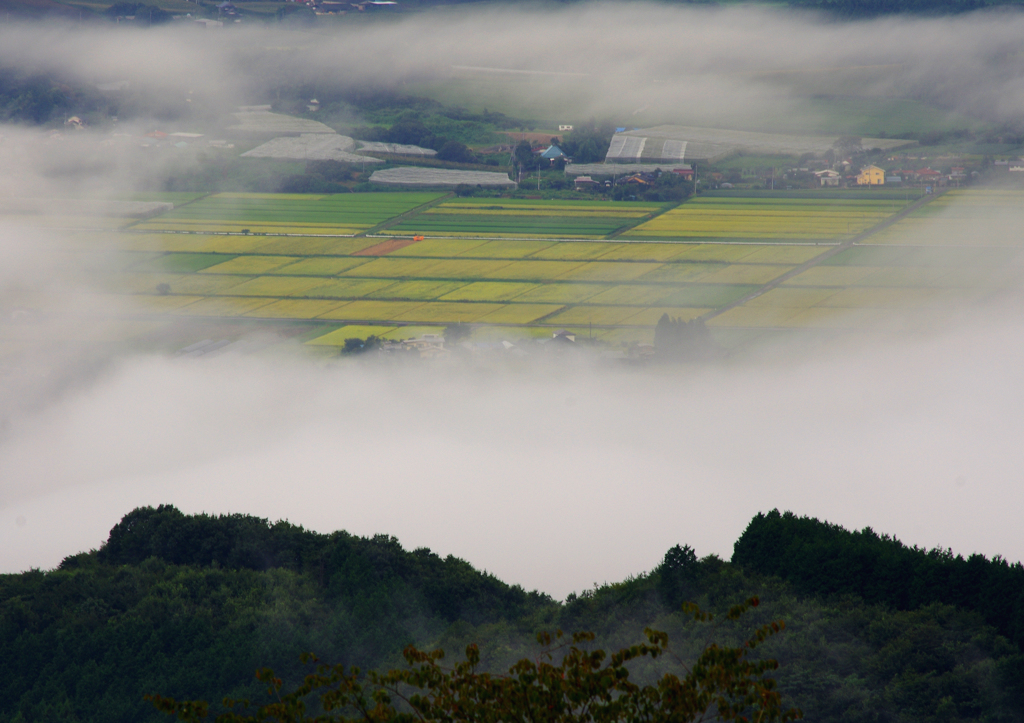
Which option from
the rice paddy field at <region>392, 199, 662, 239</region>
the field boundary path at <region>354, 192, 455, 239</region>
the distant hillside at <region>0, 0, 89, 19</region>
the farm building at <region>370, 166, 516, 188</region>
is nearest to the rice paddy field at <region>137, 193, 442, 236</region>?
the field boundary path at <region>354, 192, 455, 239</region>

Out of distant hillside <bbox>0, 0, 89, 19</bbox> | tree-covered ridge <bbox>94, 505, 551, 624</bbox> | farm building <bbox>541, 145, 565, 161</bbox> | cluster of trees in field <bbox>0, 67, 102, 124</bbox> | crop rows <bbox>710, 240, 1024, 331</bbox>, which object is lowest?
tree-covered ridge <bbox>94, 505, 551, 624</bbox>

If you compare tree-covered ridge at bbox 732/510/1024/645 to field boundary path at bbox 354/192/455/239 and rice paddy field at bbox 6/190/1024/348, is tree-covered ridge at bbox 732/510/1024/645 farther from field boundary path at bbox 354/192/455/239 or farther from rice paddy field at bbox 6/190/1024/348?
field boundary path at bbox 354/192/455/239

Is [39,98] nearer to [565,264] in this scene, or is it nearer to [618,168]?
[618,168]

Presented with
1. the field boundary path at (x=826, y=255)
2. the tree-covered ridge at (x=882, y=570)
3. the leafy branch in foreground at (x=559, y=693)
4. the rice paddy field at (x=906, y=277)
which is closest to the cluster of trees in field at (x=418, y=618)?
the tree-covered ridge at (x=882, y=570)

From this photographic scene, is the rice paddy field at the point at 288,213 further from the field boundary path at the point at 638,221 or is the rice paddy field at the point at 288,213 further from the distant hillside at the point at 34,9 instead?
the distant hillside at the point at 34,9

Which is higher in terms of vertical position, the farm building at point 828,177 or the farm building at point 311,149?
the farm building at point 311,149

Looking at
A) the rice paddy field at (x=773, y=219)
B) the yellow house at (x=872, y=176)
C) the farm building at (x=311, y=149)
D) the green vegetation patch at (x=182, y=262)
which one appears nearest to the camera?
the rice paddy field at (x=773, y=219)

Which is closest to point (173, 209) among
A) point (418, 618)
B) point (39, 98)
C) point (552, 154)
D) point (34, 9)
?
point (39, 98)
